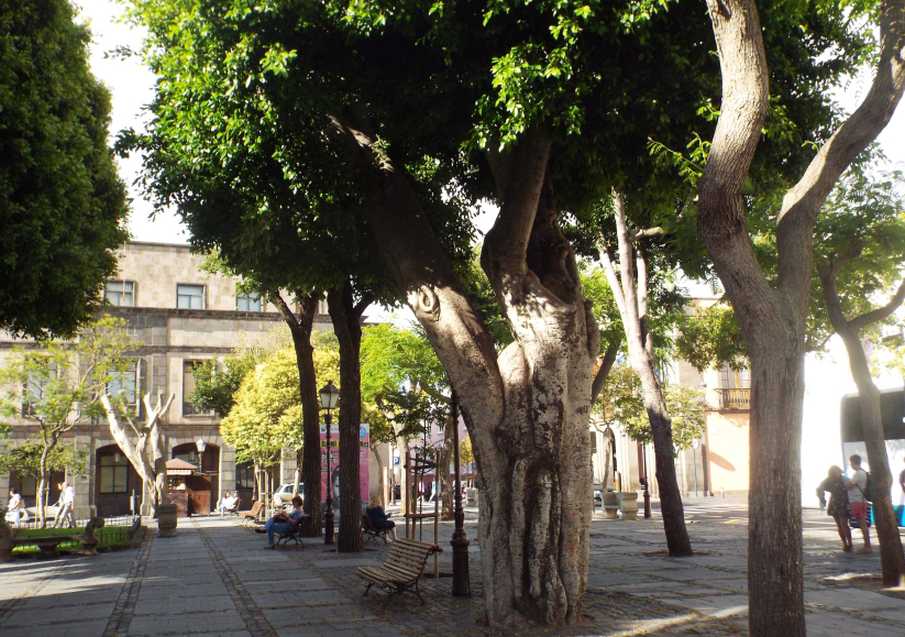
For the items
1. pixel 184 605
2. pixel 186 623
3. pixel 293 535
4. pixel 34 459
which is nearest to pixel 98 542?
pixel 293 535

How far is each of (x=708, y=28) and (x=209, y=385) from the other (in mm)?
36431

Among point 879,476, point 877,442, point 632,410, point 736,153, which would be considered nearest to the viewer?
point 736,153

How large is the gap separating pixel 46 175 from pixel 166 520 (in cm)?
1567

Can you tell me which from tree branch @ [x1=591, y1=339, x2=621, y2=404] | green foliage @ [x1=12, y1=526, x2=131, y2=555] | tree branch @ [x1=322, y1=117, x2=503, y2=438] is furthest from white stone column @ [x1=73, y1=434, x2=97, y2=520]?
tree branch @ [x1=322, y1=117, x2=503, y2=438]

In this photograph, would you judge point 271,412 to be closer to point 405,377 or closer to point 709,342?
point 405,377

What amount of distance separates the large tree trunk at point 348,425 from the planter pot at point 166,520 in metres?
10.1

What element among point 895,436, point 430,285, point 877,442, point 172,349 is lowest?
point 895,436

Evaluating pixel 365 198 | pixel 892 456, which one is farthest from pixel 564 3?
pixel 892 456

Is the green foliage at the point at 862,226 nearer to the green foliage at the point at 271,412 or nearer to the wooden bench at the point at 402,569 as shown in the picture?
the wooden bench at the point at 402,569

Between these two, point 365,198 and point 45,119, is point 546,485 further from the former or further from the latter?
point 45,119

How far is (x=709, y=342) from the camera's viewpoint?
78.2 feet

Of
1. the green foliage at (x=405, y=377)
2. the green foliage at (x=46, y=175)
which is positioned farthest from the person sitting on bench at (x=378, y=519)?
the green foliage at (x=405, y=377)

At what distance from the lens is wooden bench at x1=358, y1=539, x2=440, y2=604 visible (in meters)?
11.1

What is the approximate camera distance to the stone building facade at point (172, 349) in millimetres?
43688
